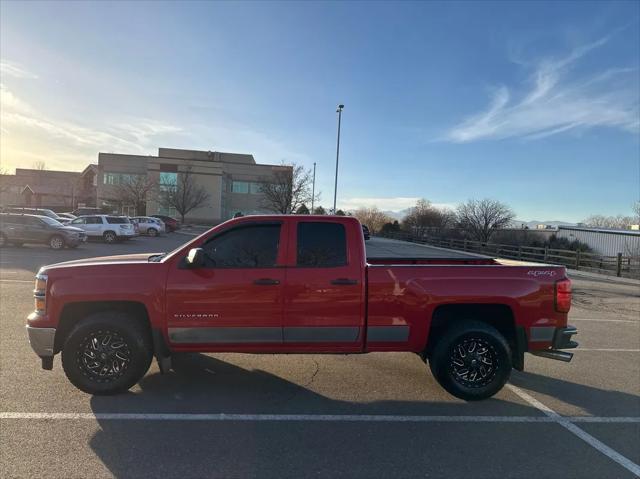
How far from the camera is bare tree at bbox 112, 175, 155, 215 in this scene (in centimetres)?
5600

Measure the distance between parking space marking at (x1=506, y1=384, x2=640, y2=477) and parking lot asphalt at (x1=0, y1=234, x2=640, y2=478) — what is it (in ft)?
0.06

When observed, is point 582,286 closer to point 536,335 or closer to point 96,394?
point 536,335

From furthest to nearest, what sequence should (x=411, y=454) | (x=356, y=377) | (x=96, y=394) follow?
(x=356, y=377), (x=96, y=394), (x=411, y=454)

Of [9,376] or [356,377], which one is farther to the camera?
[356,377]

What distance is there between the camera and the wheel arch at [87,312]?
14.8 ft

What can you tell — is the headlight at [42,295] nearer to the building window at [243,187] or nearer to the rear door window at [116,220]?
the rear door window at [116,220]

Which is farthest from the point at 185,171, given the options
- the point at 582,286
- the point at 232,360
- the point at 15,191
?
the point at 232,360

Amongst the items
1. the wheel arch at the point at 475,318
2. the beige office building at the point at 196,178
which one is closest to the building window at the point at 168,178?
the beige office building at the point at 196,178

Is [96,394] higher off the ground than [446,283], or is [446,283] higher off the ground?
[446,283]

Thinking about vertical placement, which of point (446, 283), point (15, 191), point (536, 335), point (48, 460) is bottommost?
point (48, 460)

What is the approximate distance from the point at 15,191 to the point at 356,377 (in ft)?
322

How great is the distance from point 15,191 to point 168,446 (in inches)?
3880

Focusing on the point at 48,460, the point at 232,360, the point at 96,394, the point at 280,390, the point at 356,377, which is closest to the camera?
the point at 48,460

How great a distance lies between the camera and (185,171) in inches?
2317
